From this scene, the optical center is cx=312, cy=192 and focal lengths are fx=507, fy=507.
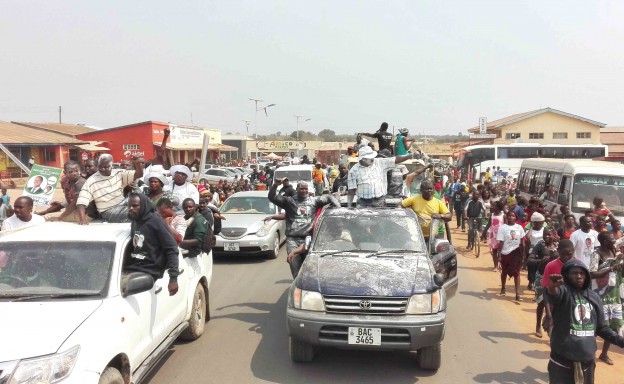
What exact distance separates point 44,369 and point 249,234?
8178 millimetres

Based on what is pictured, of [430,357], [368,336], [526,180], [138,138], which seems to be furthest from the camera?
[138,138]

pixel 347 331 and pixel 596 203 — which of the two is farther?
pixel 596 203

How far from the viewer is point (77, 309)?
3883 mm

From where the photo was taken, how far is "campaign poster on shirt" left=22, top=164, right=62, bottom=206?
9.58 m

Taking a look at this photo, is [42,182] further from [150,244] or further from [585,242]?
[585,242]

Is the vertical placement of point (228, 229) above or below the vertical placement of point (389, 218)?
below

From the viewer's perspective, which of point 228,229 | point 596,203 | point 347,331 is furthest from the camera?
point 228,229

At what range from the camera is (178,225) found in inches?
257

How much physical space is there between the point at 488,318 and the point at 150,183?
17.4 ft

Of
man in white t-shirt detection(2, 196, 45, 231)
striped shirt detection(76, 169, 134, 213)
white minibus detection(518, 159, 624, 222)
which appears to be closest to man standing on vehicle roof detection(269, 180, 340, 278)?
striped shirt detection(76, 169, 134, 213)

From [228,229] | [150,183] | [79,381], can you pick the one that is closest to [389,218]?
[150,183]

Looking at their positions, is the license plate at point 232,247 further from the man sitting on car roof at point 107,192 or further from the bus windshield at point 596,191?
the bus windshield at point 596,191

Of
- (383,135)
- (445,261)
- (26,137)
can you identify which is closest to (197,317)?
(445,261)

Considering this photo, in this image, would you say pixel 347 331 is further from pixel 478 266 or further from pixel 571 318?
pixel 478 266
